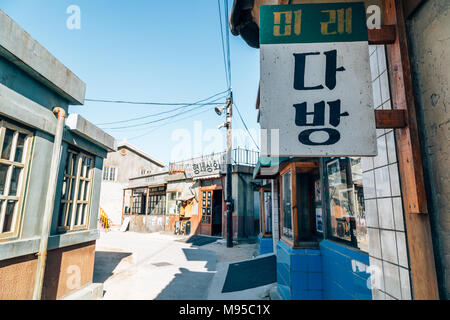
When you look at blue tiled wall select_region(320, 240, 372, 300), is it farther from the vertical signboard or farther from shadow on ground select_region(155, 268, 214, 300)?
shadow on ground select_region(155, 268, 214, 300)

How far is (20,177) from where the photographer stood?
3.71 meters

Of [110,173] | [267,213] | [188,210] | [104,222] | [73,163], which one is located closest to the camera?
[73,163]

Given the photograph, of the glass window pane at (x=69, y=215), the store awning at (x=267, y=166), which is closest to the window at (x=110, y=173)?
the store awning at (x=267, y=166)

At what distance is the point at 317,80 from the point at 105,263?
879 centimetres

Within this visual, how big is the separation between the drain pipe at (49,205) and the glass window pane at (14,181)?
0.47 m

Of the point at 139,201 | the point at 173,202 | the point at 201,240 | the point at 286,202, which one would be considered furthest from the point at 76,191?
the point at 139,201

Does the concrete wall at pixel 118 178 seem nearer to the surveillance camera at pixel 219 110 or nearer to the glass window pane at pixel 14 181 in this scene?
the surveillance camera at pixel 219 110

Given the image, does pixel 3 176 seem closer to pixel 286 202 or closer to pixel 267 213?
pixel 286 202

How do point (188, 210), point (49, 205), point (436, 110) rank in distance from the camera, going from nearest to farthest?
point (436, 110) < point (49, 205) < point (188, 210)

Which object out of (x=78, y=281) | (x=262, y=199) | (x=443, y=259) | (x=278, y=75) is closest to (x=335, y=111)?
(x=278, y=75)

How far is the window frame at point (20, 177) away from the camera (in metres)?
3.43

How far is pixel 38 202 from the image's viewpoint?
13.0 feet

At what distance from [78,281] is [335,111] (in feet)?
18.2
